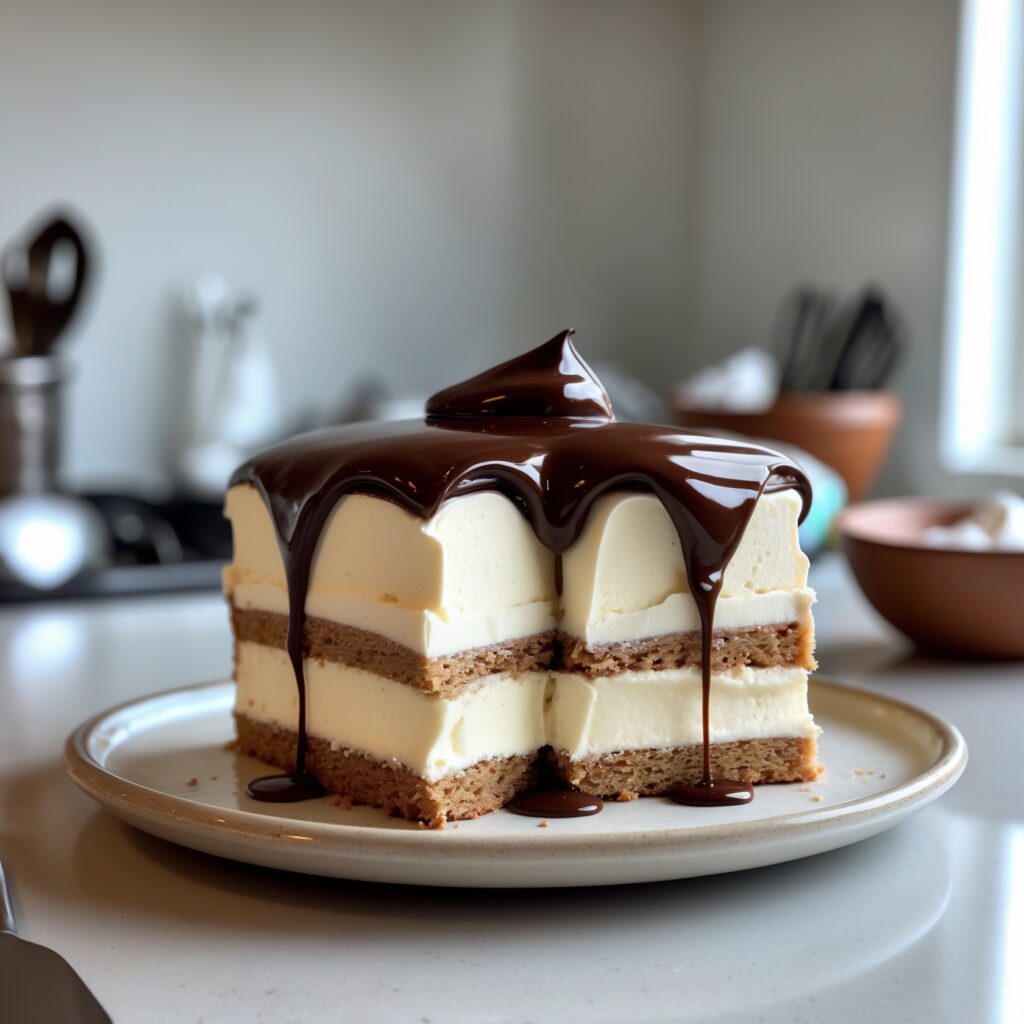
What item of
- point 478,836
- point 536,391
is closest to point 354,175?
point 536,391

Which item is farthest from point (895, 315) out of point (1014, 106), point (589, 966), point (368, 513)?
point (589, 966)

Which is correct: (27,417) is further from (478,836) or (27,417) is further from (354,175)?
(478,836)

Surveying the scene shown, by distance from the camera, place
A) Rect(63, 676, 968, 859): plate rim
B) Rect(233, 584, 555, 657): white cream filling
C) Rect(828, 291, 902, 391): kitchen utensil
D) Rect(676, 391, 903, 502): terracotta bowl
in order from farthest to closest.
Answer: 1. Rect(828, 291, 902, 391): kitchen utensil
2. Rect(676, 391, 903, 502): terracotta bowl
3. Rect(233, 584, 555, 657): white cream filling
4. Rect(63, 676, 968, 859): plate rim

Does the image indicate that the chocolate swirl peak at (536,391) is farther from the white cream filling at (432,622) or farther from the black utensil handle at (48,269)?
the black utensil handle at (48,269)

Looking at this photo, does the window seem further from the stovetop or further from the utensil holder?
the utensil holder

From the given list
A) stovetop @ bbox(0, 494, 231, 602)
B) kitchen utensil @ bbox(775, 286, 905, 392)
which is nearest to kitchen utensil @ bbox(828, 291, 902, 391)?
kitchen utensil @ bbox(775, 286, 905, 392)

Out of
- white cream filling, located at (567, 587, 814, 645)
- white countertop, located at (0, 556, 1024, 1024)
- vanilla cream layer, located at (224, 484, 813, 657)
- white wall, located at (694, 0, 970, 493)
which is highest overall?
white wall, located at (694, 0, 970, 493)

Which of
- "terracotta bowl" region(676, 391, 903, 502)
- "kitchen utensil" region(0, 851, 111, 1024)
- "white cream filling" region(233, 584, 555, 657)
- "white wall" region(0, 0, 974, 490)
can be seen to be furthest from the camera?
"white wall" region(0, 0, 974, 490)

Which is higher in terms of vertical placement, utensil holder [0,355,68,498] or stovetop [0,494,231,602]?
utensil holder [0,355,68,498]

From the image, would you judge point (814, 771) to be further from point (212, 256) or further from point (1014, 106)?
point (212, 256)
